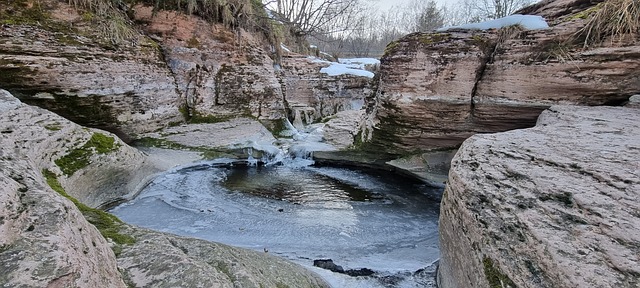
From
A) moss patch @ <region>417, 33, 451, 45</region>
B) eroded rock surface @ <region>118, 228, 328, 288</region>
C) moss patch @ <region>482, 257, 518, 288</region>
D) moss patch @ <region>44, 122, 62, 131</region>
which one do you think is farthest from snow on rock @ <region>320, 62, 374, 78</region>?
moss patch @ <region>482, 257, 518, 288</region>

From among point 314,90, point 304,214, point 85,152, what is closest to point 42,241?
point 304,214

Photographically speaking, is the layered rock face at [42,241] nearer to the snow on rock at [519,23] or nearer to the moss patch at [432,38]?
the moss patch at [432,38]

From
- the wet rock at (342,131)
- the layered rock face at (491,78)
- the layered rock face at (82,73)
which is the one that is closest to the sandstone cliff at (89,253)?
the layered rock face at (82,73)

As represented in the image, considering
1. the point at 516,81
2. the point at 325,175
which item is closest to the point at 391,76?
the point at 516,81

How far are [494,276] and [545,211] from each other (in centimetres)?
46

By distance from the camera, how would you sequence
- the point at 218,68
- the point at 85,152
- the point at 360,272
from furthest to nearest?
1. the point at 218,68
2. the point at 85,152
3. the point at 360,272

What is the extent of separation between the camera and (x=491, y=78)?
→ 199 inches

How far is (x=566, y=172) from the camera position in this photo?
6.55 ft

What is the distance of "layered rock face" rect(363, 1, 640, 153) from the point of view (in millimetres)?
4148

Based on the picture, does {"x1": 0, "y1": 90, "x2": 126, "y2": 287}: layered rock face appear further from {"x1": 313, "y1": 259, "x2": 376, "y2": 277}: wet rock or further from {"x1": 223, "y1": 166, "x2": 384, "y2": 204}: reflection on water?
{"x1": 223, "y1": 166, "x2": 384, "y2": 204}: reflection on water

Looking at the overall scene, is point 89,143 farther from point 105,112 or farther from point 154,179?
point 105,112

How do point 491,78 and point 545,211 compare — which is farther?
point 491,78

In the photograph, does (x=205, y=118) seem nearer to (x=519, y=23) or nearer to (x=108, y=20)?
(x=108, y=20)

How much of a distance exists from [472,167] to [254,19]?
28.0ft
